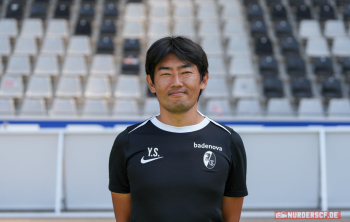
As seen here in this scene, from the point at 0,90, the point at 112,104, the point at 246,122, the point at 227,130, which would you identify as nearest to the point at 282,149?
the point at 227,130

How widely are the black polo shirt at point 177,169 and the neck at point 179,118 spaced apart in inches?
0.6

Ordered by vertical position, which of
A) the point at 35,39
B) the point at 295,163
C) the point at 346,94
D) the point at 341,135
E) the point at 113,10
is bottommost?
the point at 295,163

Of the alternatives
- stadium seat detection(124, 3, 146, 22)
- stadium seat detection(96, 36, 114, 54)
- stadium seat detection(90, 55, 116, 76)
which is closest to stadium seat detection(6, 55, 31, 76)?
stadium seat detection(90, 55, 116, 76)

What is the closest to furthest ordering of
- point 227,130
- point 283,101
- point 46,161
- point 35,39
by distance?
point 227,130, point 46,161, point 283,101, point 35,39

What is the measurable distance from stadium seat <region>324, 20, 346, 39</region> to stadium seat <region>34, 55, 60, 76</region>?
5551mm

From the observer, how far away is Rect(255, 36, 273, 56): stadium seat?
6.91 meters

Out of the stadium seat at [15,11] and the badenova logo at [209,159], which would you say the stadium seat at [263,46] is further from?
the badenova logo at [209,159]

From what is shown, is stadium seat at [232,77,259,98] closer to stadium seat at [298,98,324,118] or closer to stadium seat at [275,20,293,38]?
stadium seat at [298,98,324,118]

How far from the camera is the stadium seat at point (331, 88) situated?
617 centimetres

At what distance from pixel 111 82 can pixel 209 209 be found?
5608 mm

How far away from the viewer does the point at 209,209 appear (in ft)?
3.85

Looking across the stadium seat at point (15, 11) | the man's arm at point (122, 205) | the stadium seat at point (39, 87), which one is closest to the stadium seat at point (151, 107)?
the stadium seat at point (39, 87)

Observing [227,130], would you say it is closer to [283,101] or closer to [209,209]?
[209,209]

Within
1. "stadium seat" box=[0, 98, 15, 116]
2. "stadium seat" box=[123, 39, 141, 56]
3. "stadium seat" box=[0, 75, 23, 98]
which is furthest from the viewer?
"stadium seat" box=[123, 39, 141, 56]
